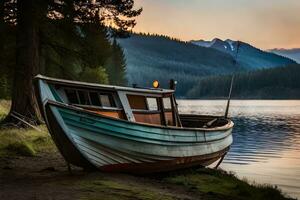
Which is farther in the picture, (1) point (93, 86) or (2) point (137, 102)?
(2) point (137, 102)

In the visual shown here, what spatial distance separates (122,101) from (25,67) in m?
9.02

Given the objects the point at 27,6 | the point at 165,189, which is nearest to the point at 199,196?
the point at 165,189

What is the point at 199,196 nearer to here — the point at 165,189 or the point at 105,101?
the point at 165,189

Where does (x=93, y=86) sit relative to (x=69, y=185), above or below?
above

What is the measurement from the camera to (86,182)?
12617 millimetres

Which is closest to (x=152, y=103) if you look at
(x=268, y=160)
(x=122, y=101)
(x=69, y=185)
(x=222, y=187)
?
(x=122, y=101)

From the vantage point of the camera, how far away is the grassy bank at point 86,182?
11.4 meters

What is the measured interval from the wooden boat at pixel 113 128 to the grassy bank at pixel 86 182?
49cm

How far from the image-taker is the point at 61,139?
46.3 ft

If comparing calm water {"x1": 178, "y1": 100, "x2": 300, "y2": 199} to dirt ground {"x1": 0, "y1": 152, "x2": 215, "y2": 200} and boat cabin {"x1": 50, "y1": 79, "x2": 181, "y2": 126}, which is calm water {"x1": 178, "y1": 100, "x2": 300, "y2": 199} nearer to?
boat cabin {"x1": 50, "y1": 79, "x2": 181, "y2": 126}

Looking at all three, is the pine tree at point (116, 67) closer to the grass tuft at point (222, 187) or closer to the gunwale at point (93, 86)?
the gunwale at point (93, 86)

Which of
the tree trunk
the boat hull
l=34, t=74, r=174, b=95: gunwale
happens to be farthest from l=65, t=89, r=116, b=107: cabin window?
the tree trunk

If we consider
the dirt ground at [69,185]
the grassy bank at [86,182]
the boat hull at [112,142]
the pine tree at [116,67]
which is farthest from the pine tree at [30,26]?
the pine tree at [116,67]

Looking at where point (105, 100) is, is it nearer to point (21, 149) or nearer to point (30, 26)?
point (21, 149)
